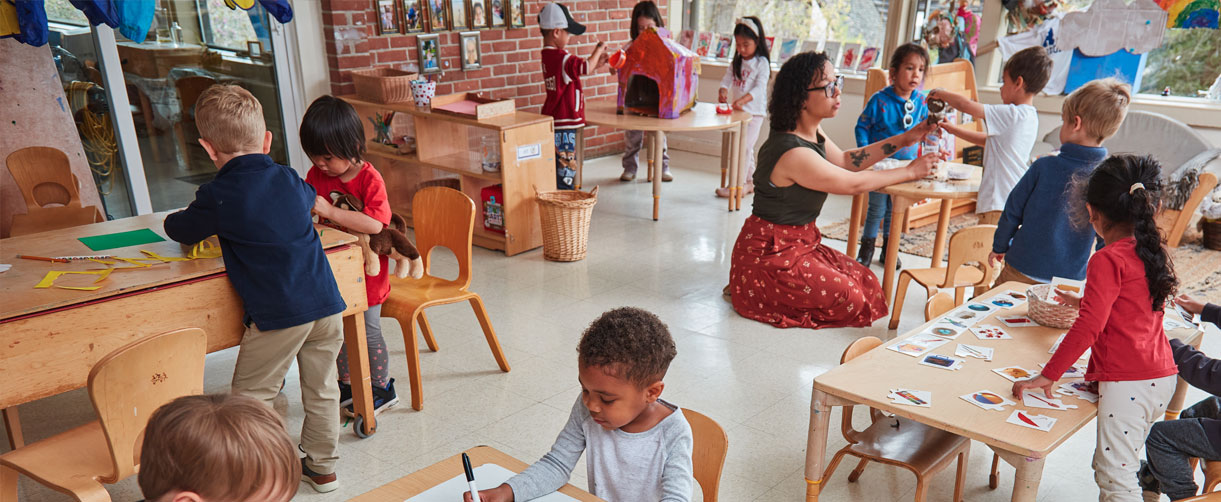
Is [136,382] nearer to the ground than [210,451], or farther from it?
nearer to the ground

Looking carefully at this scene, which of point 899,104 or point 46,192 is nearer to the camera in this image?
point 46,192

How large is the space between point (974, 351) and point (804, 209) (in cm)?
171

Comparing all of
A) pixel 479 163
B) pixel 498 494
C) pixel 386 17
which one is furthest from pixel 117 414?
pixel 386 17

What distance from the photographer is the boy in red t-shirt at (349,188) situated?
2.89 meters

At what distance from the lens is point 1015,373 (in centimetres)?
235

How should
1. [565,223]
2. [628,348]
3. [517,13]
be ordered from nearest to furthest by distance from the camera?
[628,348]
[565,223]
[517,13]

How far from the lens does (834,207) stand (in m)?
6.38

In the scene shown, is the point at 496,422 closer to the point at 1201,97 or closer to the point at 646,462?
the point at 646,462

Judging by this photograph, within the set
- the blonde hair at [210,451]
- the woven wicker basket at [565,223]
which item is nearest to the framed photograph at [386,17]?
the woven wicker basket at [565,223]

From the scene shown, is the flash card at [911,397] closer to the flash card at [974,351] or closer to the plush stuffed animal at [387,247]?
the flash card at [974,351]

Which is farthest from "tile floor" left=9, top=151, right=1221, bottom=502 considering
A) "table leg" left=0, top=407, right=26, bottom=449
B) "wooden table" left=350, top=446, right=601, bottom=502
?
"wooden table" left=350, top=446, right=601, bottom=502

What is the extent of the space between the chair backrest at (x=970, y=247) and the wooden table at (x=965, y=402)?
2.78ft

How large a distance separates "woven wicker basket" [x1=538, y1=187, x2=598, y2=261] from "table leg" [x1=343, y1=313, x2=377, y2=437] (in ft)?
6.70

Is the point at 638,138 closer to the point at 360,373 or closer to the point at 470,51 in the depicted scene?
the point at 470,51
